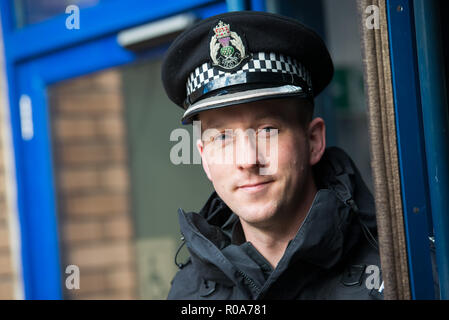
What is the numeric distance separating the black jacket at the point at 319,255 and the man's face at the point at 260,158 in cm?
8

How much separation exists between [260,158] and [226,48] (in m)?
0.27

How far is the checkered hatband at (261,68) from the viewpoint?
139 centimetres

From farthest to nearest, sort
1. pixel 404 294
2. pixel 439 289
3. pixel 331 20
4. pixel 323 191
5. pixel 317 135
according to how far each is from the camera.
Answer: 1. pixel 331 20
2. pixel 317 135
3. pixel 323 191
4. pixel 439 289
5. pixel 404 294

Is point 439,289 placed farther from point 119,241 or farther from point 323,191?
point 119,241

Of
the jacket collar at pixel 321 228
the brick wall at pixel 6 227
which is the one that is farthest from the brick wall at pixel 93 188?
the jacket collar at pixel 321 228

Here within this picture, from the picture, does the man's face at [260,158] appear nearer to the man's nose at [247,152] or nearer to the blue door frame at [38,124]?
the man's nose at [247,152]

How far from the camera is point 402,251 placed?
103 centimetres

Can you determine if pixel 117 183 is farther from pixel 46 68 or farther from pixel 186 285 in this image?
pixel 186 285

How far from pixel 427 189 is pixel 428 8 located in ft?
1.10

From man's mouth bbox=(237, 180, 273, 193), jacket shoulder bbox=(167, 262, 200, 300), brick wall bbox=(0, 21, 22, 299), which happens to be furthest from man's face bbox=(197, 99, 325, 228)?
brick wall bbox=(0, 21, 22, 299)

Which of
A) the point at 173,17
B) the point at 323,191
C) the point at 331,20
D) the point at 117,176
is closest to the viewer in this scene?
the point at 323,191

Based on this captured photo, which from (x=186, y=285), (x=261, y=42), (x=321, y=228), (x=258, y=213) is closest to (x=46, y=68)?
(x=186, y=285)

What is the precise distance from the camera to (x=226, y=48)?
141 centimetres

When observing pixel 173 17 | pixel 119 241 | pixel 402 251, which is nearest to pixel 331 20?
pixel 173 17
